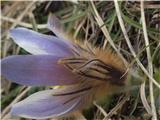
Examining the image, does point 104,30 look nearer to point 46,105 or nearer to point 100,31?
point 100,31

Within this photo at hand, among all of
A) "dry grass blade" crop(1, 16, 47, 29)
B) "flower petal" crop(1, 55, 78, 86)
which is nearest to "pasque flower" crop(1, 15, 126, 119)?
"flower petal" crop(1, 55, 78, 86)

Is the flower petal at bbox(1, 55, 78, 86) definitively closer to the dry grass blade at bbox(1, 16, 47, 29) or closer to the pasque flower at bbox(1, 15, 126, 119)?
the pasque flower at bbox(1, 15, 126, 119)

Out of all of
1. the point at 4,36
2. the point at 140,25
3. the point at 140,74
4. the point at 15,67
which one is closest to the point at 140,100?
the point at 140,74

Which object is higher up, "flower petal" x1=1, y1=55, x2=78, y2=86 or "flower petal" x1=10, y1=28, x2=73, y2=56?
"flower petal" x1=10, y1=28, x2=73, y2=56

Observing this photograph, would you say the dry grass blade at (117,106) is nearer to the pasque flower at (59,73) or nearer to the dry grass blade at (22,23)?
the pasque flower at (59,73)

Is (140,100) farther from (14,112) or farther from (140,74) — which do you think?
(14,112)

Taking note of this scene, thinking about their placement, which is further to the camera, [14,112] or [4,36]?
[4,36]
